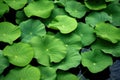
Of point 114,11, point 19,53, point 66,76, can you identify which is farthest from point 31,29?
point 114,11

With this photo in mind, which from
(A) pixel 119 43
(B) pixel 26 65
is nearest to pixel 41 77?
(B) pixel 26 65

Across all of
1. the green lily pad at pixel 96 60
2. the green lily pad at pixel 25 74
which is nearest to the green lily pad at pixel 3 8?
the green lily pad at pixel 25 74

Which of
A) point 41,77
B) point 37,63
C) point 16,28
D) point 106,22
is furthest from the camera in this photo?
point 106,22

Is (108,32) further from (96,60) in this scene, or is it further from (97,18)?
(96,60)

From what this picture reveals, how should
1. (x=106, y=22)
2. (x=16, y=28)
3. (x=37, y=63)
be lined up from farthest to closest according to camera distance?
(x=106, y=22) → (x=16, y=28) → (x=37, y=63)

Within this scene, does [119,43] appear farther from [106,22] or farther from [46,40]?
[46,40]

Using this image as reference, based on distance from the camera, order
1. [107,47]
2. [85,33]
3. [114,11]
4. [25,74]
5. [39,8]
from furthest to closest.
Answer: [114,11] < [39,8] < [85,33] < [107,47] < [25,74]

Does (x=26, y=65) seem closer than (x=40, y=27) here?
Yes
